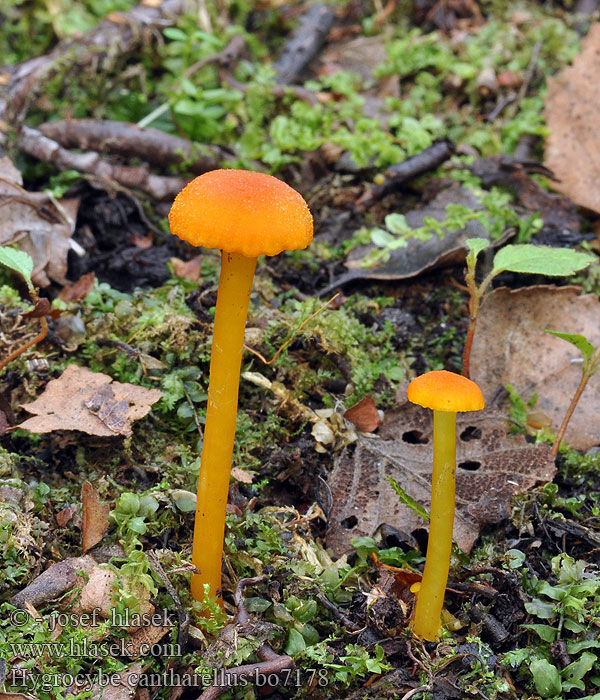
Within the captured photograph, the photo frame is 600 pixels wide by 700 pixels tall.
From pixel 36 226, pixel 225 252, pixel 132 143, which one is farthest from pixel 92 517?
pixel 132 143

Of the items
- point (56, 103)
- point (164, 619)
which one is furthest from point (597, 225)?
point (56, 103)

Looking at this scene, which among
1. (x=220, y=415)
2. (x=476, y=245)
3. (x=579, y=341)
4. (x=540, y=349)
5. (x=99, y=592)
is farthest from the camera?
(x=540, y=349)

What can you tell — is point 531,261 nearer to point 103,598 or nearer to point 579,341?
point 579,341

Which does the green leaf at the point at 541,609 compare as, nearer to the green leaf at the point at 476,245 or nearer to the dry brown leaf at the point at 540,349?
the dry brown leaf at the point at 540,349

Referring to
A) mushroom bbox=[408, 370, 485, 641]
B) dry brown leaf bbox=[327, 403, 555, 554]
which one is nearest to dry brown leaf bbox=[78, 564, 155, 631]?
dry brown leaf bbox=[327, 403, 555, 554]

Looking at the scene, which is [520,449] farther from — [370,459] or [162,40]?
[162,40]

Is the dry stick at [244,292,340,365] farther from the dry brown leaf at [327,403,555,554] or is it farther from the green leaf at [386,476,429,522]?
the green leaf at [386,476,429,522]
